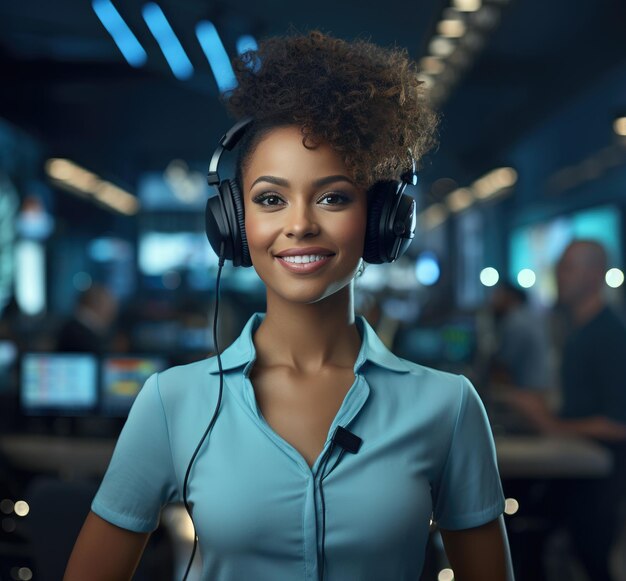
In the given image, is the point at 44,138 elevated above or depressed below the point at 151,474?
above

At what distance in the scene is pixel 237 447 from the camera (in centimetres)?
120

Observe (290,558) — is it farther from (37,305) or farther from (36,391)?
(37,305)

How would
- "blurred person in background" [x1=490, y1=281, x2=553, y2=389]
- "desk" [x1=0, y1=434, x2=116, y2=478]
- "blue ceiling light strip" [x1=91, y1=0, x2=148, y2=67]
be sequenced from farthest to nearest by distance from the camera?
"blurred person in background" [x1=490, y1=281, x2=553, y2=389], "desk" [x1=0, y1=434, x2=116, y2=478], "blue ceiling light strip" [x1=91, y1=0, x2=148, y2=67]

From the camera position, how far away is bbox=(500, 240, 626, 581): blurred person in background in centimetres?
376

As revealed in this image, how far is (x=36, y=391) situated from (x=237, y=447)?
3.67 metres

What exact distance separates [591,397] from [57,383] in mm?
2578

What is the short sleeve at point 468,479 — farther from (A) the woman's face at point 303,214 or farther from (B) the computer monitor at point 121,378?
(B) the computer monitor at point 121,378

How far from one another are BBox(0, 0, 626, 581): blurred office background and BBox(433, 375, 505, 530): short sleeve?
16.3 inches

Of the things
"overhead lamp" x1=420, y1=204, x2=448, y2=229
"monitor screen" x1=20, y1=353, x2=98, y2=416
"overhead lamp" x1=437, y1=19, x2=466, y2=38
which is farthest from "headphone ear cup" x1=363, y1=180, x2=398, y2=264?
"overhead lamp" x1=420, y1=204, x2=448, y2=229

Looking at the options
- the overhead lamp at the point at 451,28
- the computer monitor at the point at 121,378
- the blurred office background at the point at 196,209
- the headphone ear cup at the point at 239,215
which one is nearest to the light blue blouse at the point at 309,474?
the headphone ear cup at the point at 239,215

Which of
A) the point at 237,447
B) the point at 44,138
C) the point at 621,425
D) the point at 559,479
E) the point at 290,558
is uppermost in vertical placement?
the point at 44,138

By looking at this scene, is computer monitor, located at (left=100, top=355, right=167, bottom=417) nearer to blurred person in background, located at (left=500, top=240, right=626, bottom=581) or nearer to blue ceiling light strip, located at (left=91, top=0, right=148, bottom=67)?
blue ceiling light strip, located at (left=91, top=0, right=148, bottom=67)

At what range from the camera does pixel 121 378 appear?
462cm

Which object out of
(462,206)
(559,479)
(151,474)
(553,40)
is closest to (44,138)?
(462,206)
